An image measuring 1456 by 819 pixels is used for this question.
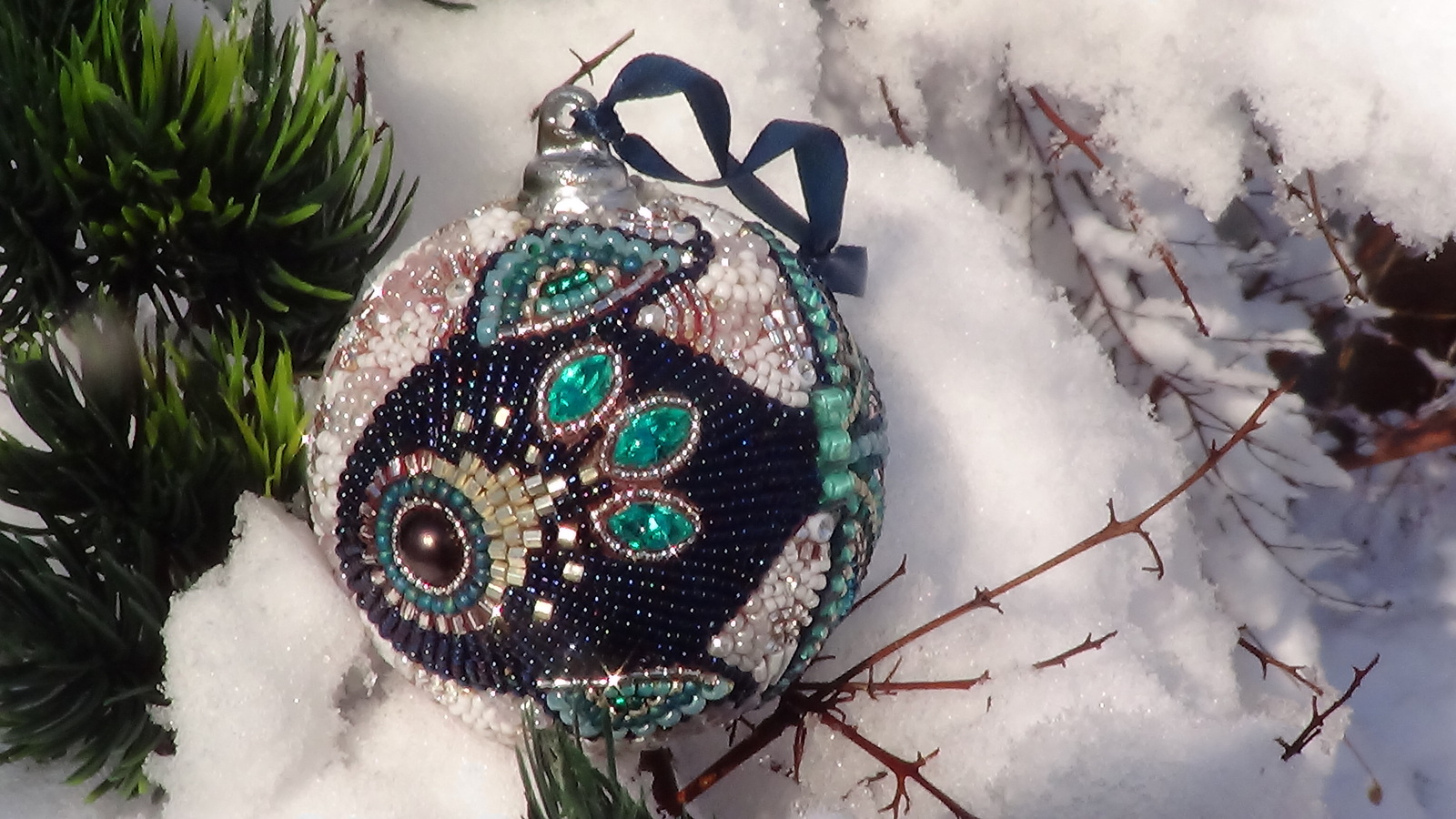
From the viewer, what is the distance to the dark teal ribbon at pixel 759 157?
571mm

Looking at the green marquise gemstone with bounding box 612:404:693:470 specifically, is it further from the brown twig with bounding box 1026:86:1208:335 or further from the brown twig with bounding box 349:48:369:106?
the brown twig with bounding box 1026:86:1208:335

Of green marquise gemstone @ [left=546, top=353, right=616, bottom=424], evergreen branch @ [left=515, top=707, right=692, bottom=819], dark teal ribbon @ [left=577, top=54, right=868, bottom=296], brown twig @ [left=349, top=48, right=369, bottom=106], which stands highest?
dark teal ribbon @ [left=577, top=54, right=868, bottom=296]

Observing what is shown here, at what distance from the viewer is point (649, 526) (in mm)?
483

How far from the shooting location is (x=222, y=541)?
0.58m

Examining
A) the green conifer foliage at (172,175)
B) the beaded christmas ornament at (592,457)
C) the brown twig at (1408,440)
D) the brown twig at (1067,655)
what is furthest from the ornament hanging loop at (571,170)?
the brown twig at (1408,440)

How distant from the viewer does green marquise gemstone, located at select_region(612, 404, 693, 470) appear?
18.8 inches

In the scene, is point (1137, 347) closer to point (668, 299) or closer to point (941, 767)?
point (941, 767)

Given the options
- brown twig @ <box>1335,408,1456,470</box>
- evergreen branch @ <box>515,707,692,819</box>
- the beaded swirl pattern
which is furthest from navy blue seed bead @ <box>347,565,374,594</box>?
brown twig @ <box>1335,408,1456,470</box>

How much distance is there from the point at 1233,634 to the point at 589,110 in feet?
2.03

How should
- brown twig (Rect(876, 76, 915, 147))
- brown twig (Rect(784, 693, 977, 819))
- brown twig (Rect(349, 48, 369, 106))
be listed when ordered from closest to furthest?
brown twig (Rect(784, 693, 977, 819)) → brown twig (Rect(349, 48, 369, 106)) → brown twig (Rect(876, 76, 915, 147))

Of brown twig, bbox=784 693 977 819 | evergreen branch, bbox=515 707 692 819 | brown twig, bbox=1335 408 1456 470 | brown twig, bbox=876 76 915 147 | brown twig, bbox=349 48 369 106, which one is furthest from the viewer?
brown twig, bbox=1335 408 1456 470

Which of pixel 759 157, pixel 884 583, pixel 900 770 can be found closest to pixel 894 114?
pixel 759 157

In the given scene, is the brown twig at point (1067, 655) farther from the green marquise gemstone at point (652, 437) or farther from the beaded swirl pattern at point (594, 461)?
the green marquise gemstone at point (652, 437)

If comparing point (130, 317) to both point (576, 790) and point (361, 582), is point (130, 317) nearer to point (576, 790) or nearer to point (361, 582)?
point (361, 582)
